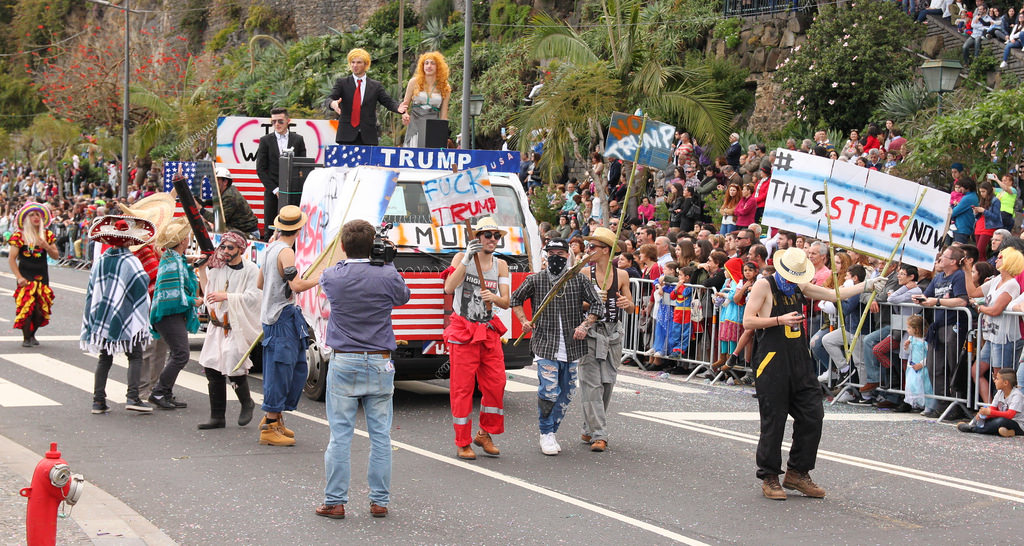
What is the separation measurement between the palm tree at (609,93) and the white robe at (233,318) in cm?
1405

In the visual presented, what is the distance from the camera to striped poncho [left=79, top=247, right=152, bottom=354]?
10.3m

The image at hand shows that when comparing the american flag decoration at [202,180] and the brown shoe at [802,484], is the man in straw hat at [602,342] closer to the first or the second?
the brown shoe at [802,484]

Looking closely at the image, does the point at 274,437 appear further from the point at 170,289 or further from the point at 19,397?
the point at 19,397

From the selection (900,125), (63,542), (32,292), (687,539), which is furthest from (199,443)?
(900,125)

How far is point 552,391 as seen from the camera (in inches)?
354

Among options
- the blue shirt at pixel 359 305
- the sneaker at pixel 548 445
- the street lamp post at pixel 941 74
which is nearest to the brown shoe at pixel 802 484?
the sneaker at pixel 548 445

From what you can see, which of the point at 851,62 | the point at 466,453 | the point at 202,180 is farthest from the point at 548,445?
the point at 851,62

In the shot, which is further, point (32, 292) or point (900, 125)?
point (900, 125)

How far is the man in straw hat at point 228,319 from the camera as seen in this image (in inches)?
376

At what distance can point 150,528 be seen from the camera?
21.5 ft

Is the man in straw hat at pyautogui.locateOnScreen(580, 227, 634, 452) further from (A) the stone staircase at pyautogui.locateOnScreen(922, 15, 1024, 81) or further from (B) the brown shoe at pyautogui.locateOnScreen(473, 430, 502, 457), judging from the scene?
(A) the stone staircase at pyautogui.locateOnScreen(922, 15, 1024, 81)

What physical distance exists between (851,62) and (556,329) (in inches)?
605

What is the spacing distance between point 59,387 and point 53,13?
6477cm

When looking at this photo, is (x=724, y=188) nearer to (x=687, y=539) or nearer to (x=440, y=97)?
(x=440, y=97)
